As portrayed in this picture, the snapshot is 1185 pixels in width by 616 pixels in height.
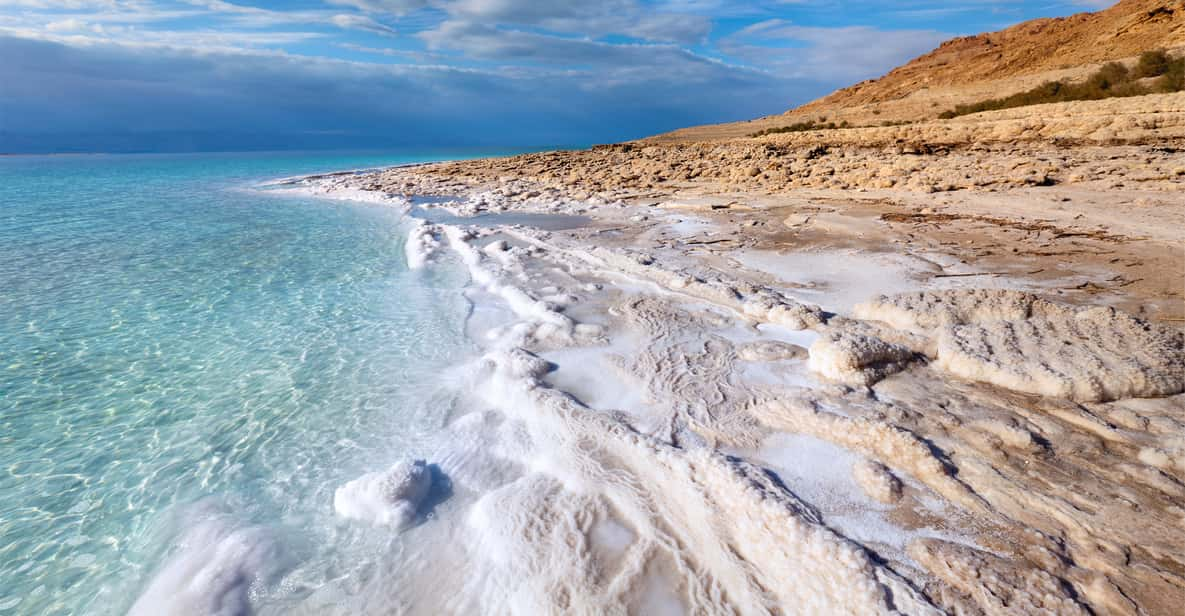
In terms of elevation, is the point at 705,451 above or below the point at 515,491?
above

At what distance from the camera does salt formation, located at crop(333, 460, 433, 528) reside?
278 cm

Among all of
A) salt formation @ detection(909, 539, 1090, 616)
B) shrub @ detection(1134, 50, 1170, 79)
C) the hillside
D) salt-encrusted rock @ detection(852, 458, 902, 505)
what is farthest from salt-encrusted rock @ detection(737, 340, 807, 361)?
the hillside

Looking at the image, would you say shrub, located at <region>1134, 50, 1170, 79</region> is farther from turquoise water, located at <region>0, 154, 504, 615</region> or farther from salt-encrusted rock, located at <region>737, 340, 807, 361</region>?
turquoise water, located at <region>0, 154, 504, 615</region>

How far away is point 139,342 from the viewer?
510cm

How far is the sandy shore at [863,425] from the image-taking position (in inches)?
85.0

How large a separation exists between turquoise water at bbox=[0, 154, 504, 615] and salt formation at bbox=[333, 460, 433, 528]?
0.50 ft

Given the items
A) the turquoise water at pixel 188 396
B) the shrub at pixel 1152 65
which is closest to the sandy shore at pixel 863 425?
the turquoise water at pixel 188 396

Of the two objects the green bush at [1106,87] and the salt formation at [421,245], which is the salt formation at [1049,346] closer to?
the salt formation at [421,245]

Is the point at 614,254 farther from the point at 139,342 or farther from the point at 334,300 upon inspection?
the point at 139,342

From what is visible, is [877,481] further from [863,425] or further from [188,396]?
[188,396]

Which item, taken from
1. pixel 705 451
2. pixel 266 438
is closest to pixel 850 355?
pixel 705 451

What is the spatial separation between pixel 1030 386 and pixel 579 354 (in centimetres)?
314

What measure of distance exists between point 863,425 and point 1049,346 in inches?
62.0

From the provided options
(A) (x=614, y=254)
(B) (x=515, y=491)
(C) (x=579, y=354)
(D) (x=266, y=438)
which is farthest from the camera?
(A) (x=614, y=254)
